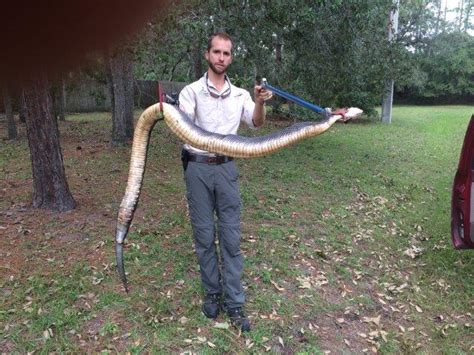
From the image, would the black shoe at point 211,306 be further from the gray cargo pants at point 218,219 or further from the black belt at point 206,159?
the black belt at point 206,159

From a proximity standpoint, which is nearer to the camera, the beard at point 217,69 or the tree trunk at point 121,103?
the beard at point 217,69

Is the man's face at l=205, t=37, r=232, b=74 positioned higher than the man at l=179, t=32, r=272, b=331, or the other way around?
the man's face at l=205, t=37, r=232, b=74

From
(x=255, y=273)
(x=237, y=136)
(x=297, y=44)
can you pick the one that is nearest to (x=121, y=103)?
(x=297, y=44)

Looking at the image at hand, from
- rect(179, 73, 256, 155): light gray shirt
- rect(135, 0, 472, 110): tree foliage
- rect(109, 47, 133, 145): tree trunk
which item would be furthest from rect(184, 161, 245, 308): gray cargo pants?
rect(109, 47, 133, 145): tree trunk

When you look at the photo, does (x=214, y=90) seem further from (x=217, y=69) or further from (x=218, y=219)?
(x=218, y=219)

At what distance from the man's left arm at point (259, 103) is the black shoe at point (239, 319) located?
1.50 meters

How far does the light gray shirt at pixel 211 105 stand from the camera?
3.23 m

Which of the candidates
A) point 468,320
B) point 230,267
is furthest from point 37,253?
point 468,320

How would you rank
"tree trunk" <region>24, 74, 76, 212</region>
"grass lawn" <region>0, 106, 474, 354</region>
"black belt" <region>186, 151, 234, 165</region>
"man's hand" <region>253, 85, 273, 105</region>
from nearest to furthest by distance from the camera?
"man's hand" <region>253, 85, 273, 105</region>
"black belt" <region>186, 151, 234, 165</region>
"grass lawn" <region>0, 106, 474, 354</region>
"tree trunk" <region>24, 74, 76, 212</region>

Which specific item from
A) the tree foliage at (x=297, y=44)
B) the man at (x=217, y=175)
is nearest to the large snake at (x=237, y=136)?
the man at (x=217, y=175)

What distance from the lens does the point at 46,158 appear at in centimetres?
535

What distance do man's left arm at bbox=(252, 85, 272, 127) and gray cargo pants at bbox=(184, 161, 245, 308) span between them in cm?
38

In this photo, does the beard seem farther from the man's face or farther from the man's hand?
the man's hand

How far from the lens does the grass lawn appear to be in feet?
11.7
